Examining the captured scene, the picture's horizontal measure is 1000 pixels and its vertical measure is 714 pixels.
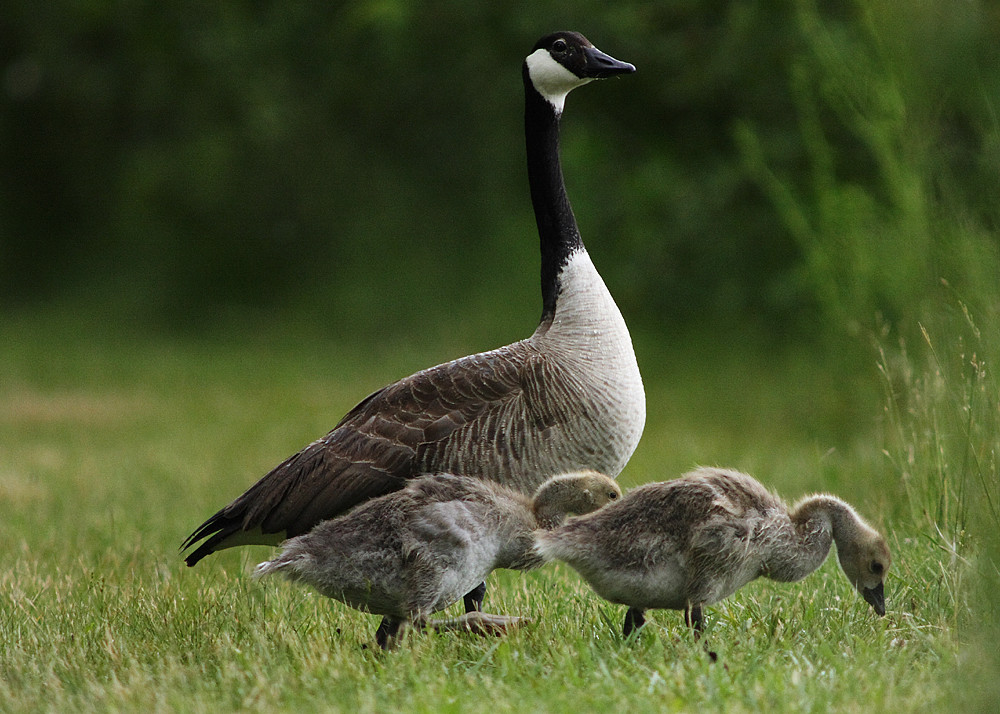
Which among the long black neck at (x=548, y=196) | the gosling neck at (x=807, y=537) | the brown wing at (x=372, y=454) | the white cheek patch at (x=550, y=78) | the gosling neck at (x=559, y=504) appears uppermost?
the white cheek patch at (x=550, y=78)

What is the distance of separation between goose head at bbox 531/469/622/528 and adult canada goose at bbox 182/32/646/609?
386 mm

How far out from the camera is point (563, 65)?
20.3 ft

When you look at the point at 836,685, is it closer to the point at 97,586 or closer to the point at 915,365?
the point at 97,586

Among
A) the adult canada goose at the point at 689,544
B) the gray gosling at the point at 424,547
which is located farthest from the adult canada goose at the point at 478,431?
the adult canada goose at the point at 689,544

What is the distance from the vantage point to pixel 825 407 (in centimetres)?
1109

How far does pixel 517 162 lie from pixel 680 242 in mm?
6921

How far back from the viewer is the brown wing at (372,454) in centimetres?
492

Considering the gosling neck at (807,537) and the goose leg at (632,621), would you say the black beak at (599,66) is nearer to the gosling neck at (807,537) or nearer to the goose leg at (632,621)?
the gosling neck at (807,537)

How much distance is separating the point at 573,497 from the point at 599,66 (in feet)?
8.06

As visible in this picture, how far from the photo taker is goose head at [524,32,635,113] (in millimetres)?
6121

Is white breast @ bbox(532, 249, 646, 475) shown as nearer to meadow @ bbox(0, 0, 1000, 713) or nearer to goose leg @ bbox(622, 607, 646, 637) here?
meadow @ bbox(0, 0, 1000, 713)

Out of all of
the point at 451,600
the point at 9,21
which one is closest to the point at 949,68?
the point at 451,600

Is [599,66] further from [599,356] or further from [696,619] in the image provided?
[696,619]

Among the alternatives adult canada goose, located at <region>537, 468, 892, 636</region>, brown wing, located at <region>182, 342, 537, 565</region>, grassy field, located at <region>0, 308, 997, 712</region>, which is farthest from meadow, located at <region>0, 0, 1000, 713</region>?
brown wing, located at <region>182, 342, 537, 565</region>
